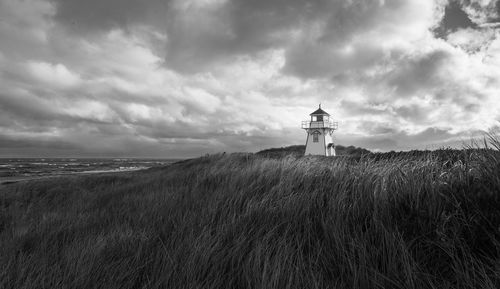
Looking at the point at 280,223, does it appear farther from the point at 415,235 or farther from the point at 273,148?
the point at 273,148

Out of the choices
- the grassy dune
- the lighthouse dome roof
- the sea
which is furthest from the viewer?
the lighthouse dome roof

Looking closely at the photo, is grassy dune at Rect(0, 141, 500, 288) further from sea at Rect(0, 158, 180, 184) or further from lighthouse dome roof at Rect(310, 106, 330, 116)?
lighthouse dome roof at Rect(310, 106, 330, 116)

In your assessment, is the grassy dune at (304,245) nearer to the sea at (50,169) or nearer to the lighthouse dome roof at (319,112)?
the sea at (50,169)

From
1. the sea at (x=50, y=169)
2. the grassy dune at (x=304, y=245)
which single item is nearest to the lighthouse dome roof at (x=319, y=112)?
the sea at (x=50, y=169)

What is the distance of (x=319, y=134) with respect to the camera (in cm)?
4453

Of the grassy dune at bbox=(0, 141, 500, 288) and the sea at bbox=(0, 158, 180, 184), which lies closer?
the grassy dune at bbox=(0, 141, 500, 288)

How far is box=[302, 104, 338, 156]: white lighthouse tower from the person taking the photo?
43.9m

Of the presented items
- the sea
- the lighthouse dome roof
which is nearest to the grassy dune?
the sea

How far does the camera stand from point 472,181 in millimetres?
2713

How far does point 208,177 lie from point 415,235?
449 cm

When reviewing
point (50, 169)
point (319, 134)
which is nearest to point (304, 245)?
point (319, 134)

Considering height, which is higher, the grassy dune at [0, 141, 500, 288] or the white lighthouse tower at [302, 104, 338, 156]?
the white lighthouse tower at [302, 104, 338, 156]

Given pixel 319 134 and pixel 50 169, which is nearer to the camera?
pixel 319 134

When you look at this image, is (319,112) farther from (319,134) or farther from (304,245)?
(304,245)
